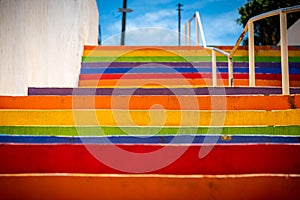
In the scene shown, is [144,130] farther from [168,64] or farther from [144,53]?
[144,53]

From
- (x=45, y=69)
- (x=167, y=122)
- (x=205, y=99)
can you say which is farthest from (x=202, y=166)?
(x=45, y=69)

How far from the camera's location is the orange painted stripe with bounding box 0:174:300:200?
1612 millimetres

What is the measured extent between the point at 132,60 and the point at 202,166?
121 inches

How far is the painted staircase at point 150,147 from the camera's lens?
163cm

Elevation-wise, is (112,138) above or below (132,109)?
below

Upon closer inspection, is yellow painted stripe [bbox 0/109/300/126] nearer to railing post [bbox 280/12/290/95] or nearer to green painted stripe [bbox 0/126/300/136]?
green painted stripe [bbox 0/126/300/136]

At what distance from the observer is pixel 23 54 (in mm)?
2477

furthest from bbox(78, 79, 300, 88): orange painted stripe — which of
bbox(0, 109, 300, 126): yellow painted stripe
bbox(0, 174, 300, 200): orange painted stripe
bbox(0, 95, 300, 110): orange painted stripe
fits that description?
bbox(0, 174, 300, 200): orange painted stripe

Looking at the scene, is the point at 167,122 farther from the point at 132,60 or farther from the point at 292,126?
the point at 132,60

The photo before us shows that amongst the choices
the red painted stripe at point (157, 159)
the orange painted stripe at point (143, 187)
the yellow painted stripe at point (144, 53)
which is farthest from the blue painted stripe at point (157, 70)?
the orange painted stripe at point (143, 187)

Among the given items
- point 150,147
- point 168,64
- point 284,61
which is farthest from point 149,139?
point 168,64

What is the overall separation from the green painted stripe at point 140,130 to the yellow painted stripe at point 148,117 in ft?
0.13

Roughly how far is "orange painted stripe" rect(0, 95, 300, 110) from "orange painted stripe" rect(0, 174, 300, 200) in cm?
48

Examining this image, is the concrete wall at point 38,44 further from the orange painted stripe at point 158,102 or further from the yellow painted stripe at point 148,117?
the yellow painted stripe at point 148,117
